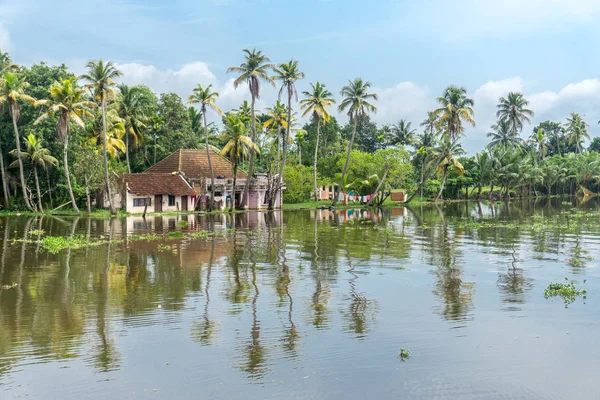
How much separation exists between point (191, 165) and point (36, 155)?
47.0ft

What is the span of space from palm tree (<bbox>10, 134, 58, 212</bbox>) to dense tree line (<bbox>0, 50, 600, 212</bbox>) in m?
0.10

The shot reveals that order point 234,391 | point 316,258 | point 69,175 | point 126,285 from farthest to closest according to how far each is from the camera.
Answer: point 69,175, point 316,258, point 126,285, point 234,391

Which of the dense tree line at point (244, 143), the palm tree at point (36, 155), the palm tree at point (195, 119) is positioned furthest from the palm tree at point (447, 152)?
the palm tree at point (36, 155)

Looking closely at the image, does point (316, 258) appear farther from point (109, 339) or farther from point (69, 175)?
point (69, 175)

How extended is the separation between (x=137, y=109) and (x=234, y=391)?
54.3m

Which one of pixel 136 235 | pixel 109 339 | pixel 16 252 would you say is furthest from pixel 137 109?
pixel 109 339

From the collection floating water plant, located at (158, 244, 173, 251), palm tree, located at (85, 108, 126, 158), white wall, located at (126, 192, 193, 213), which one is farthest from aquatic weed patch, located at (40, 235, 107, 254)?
palm tree, located at (85, 108, 126, 158)

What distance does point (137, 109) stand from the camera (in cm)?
5906

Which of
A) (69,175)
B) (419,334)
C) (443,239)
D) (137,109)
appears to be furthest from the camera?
(137,109)

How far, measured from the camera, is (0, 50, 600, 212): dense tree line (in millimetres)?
49688

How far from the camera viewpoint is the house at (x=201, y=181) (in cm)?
5312

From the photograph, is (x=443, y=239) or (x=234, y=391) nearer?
(x=234, y=391)

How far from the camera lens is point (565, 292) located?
14.6m

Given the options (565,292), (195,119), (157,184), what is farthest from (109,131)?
(565,292)
